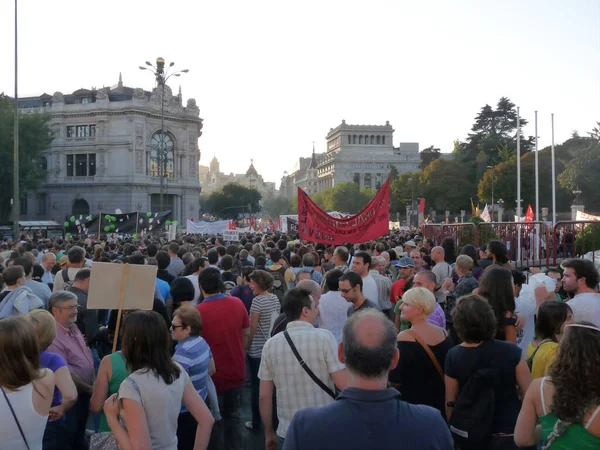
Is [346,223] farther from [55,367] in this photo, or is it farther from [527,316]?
[55,367]

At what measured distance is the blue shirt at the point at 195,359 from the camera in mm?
4457

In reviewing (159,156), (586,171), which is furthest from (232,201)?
(586,171)

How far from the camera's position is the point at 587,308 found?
5.63 metres

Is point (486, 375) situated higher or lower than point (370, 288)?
lower

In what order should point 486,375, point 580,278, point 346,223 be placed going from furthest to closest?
point 346,223, point 580,278, point 486,375

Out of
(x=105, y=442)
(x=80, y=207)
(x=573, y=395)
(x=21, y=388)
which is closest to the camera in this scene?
(x=573, y=395)

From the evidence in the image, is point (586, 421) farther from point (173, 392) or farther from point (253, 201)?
point (253, 201)

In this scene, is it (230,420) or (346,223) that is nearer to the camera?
(230,420)

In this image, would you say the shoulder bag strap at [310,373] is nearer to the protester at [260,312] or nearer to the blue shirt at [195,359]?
the blue shirt at [195,359]

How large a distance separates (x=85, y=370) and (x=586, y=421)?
139 inches

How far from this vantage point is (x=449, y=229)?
17594mm

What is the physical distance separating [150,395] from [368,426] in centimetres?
156

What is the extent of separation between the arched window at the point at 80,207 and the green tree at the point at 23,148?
1241 centimetres

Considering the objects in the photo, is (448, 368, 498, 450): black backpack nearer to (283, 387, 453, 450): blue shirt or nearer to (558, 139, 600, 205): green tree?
(283, 387, 453, 450): blue shirt
